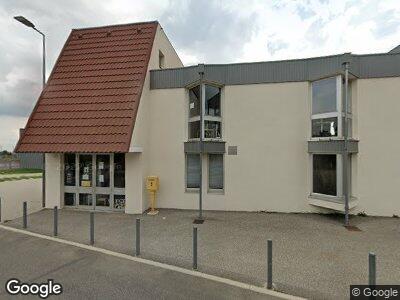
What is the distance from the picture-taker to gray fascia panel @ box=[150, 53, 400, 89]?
9.40 m

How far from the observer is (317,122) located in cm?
979

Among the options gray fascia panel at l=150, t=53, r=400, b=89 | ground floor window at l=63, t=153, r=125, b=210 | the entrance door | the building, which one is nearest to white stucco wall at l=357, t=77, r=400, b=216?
the building

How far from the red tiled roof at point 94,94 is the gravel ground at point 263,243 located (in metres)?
2.73

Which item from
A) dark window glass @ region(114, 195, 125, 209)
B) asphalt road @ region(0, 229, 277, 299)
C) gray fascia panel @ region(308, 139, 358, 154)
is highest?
gray fascia panel @ region(308, 139, 358, 154)

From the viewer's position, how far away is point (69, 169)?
429 inches

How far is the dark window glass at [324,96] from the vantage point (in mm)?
9336

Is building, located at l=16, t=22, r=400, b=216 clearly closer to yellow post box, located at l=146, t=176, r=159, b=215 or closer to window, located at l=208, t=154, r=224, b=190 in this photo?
window, located at l=208, t=154, r=224, b=190

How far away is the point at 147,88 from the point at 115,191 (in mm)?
4341

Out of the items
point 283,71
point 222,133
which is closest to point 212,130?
point 222,133

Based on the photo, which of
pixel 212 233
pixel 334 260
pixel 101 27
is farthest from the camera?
pixel 101 27

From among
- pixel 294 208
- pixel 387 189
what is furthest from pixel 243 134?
pixel 387 189

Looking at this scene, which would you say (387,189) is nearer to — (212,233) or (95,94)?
(212,233)

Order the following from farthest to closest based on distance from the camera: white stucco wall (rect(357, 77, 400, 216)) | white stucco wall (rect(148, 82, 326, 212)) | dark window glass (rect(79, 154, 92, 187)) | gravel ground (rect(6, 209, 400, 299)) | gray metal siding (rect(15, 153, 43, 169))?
gray metal siding (rect(15, 153, 43, 169)) → dark window glass (rect(79, 154, 92, 187)) → white stucco wall (rect(148, 82, 326, 212)) → white stucco wall (rect(357, 77, 400, 216)) → gravel ground (rect(6, 209, 400, 299))

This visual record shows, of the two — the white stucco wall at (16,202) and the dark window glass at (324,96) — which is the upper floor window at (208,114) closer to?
the dark window glass at (324,96)
